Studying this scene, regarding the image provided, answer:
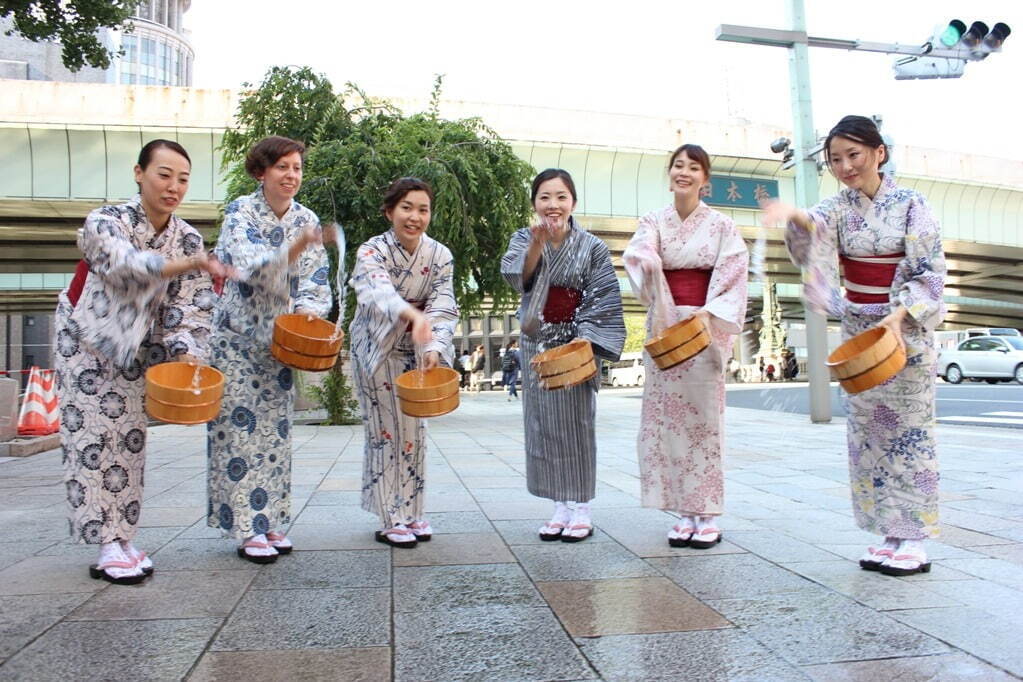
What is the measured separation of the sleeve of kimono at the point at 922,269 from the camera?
2.90 m

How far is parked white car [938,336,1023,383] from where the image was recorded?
801 inches

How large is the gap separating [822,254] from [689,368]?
72 centimetres

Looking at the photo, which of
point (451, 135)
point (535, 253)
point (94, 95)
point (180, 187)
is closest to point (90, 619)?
point (180, 187)

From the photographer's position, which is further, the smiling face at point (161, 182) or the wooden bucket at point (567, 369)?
the wooden bucket at point (567, 369)

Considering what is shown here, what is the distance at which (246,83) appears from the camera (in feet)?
38.9

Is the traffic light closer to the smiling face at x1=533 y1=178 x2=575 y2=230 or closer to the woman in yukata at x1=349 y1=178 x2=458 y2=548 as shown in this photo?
the smiling face at x1=533 y1=178 x2=575 y2=230

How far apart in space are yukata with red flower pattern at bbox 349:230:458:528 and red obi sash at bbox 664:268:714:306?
3.26ft

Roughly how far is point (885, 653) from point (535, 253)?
2103 millimetres

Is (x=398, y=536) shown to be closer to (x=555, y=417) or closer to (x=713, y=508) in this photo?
(x=555, y=417)

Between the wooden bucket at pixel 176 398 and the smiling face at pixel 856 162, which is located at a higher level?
the smiling face at pixel 856 162

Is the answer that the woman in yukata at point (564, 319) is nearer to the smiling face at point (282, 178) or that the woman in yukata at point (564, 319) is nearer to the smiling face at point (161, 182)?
the smiling face at point (282, 178)

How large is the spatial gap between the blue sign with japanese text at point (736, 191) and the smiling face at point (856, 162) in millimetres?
17053

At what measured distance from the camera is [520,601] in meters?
2.58

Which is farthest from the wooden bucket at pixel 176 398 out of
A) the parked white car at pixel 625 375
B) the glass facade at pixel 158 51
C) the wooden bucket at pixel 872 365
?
the glass facade at pixel 158 51
